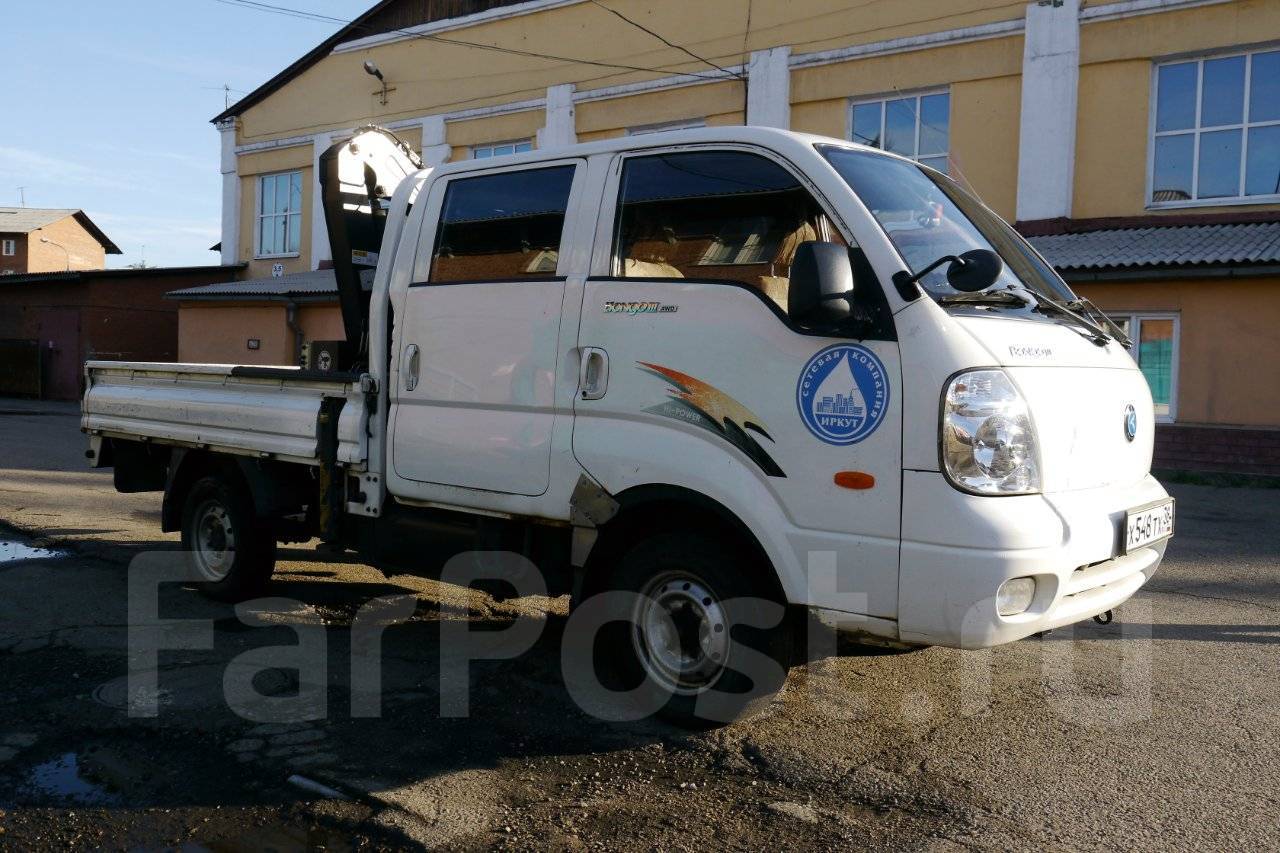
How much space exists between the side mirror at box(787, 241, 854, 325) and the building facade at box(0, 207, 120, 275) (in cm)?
6083

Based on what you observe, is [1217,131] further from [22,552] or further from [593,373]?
[22,552]

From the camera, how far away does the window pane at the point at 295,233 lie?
28.7 meters

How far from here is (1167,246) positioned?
49.8ft

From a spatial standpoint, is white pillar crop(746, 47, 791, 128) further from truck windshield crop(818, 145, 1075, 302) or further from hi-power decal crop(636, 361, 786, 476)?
hi-power decal crop(636, 361, 786, 476)

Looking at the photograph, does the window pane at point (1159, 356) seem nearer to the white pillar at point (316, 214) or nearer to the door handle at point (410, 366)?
the door handle at point (410, 366)

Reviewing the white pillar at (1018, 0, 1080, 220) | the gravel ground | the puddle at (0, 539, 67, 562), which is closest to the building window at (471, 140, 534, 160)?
the white pillar at (1018, 0, 1080, 220)

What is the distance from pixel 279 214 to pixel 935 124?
17925 mm

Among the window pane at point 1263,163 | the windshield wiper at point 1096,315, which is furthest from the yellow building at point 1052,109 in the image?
the windshield wiper at point 1096,315

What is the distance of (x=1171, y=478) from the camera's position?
14586mm

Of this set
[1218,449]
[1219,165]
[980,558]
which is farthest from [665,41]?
[980,558]

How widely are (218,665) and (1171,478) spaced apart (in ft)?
42.2

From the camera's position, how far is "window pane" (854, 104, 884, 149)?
19.1 m

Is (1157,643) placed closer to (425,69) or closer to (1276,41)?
(1276,41)

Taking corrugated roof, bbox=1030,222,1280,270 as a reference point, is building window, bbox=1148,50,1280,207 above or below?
above
